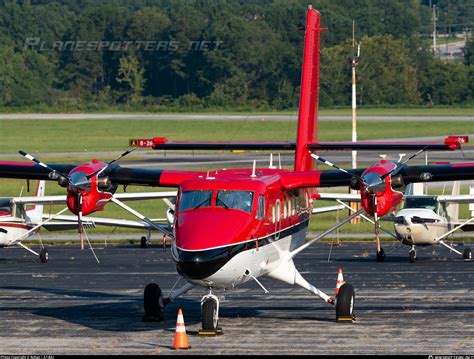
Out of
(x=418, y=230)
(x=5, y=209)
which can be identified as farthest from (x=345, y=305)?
(x=5, y=209)

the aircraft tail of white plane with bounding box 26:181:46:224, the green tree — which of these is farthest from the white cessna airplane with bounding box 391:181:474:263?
the green tree

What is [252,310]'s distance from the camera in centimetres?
2367

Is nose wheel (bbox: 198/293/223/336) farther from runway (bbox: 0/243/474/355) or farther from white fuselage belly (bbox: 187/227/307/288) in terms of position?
white fuselage belly (bbox: 187/227/307/288)

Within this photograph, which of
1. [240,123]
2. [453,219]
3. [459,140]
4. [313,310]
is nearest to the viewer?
[459,140]

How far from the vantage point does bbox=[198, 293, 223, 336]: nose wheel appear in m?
19.9

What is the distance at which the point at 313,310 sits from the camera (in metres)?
23.6

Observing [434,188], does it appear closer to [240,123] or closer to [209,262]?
[209,262]

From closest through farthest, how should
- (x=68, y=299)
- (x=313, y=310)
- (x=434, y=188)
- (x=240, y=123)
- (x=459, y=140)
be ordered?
1. (x=459, y=140)
2. (x=313, y=310)
3. (x=68, y=299)
4. (x=434, y=188)
5. (x=240, y=123)

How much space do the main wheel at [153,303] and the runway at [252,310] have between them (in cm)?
26

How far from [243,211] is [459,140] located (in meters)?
4.64

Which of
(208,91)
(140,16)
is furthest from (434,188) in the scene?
(140,16)

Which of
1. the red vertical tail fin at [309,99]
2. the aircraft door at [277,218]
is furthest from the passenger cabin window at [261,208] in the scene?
the red vertical tail fin at [309,99]

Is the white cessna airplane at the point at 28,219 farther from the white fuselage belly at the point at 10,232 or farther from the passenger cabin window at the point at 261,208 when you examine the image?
the passenger cabin window at the point at 261,208

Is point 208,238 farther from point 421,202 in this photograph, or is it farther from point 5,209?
point 5,209
